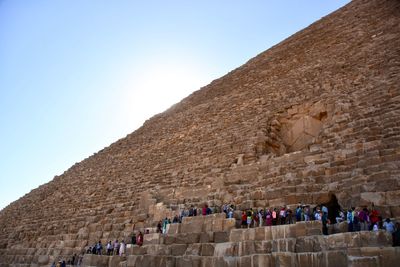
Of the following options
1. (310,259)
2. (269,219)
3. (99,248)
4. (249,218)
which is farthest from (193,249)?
(99,248)

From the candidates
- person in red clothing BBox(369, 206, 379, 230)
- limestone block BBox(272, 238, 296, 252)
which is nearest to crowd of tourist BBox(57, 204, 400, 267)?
person in red clothing BBox(369, 206, 379, 230)

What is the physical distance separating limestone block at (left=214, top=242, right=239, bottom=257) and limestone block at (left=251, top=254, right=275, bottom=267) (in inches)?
17.3

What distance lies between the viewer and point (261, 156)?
341 inches

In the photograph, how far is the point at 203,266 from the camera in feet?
18.4

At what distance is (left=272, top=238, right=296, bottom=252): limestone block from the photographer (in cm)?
484

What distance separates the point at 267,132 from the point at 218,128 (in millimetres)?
2400

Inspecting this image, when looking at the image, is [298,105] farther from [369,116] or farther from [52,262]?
[52,262]

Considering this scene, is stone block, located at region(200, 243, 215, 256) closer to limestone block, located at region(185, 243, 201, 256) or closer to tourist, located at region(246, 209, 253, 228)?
limestone block, located at region(185, 243, 201, 256)

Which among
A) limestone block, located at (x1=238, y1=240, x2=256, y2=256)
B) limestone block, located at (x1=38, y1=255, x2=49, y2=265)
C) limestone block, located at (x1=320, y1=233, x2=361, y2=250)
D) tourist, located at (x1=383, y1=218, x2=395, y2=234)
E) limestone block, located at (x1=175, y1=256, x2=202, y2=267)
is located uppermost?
tourist, located at (x1=383, y1=218, x2=395, y2=234)

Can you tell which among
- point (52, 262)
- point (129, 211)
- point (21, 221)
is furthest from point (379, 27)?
point (21, 221)

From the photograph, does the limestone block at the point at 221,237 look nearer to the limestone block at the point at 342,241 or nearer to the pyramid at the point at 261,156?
the pyramid at the point at 261,156

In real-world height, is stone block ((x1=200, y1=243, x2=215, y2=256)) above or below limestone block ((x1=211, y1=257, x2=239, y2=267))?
above

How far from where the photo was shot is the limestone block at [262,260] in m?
4.81

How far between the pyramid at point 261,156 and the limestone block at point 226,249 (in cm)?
7
